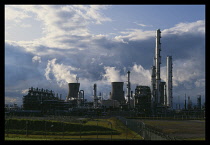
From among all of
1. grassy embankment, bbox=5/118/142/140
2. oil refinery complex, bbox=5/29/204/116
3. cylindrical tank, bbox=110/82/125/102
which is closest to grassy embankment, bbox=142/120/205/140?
grassy embankment, bbox=5/118/142/140

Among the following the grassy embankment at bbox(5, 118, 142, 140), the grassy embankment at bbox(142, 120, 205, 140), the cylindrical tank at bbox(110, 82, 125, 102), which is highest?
the cylindrical tank at bbox(110, 82, 125, 102)

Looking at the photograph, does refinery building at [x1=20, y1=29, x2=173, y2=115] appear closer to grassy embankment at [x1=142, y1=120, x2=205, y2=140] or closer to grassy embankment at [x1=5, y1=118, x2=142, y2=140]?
grassy embankment at [x1=142, y1=120, x2=205, y2=140]

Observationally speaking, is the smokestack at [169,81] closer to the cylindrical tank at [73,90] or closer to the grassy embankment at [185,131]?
the cylindrical tank at [73,90]

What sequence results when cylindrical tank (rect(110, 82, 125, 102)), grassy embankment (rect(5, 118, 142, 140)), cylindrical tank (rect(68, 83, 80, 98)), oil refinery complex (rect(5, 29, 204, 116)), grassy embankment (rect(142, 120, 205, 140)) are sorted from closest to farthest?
grassy embankment (rect(142, 120, 205, 140)) < grassy embankment (rect(5, 118, 142, 140)) < oil refinery complex (rect(5, 29, 204, 116)) < cylindrical tank (rect(110, 82, 125, 102)) < cylindrical tank (rect(68, 83, 80, 98))

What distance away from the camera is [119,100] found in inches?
4675

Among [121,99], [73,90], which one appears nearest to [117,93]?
[121,99]

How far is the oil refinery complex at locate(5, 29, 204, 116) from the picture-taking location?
313 ft

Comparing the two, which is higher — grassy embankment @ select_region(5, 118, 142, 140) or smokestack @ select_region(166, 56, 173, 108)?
smokestack @ select_region(166, 56, 173, 108)

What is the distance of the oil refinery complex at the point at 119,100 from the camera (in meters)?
95.3

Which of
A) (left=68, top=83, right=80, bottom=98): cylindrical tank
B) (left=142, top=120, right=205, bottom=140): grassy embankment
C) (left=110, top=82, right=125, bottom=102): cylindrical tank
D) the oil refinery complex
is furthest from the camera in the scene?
(left=68, top=83, right=80, bottom=98): cylindrical tank
